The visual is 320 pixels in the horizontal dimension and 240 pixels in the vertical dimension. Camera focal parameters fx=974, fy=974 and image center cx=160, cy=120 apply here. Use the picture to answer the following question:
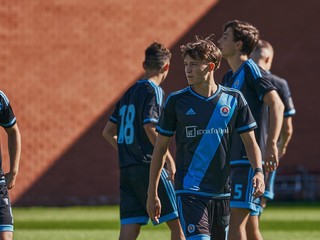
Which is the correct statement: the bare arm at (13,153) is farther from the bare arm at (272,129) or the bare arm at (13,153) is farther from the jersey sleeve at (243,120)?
the bare arm at (272,129)

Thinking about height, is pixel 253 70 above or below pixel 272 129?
above

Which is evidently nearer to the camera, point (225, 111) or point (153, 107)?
point (225, 111)

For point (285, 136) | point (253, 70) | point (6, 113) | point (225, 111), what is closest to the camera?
point (225, 111)

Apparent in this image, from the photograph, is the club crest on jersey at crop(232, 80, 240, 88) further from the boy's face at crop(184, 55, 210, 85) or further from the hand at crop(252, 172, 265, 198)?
the hand at crop(252, 172, 265, 198)

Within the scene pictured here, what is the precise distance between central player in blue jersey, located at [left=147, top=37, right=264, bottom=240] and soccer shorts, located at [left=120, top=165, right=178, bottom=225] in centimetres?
169

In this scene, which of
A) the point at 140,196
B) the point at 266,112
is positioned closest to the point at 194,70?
the point at 266,112

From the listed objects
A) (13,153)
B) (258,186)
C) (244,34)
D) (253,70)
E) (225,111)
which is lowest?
(258,186)

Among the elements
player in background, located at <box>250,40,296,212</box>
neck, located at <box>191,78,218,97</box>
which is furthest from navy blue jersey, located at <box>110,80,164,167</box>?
neck, located at <box>191,78,218,97</box>

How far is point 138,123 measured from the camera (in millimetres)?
9312

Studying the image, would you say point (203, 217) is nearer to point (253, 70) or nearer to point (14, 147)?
point (14, 147)

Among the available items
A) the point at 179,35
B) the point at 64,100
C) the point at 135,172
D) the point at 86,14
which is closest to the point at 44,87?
the point at 64,100

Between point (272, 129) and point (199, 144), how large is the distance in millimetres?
1577

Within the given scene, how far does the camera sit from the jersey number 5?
30.6 feet

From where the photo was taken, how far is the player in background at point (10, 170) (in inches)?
303
